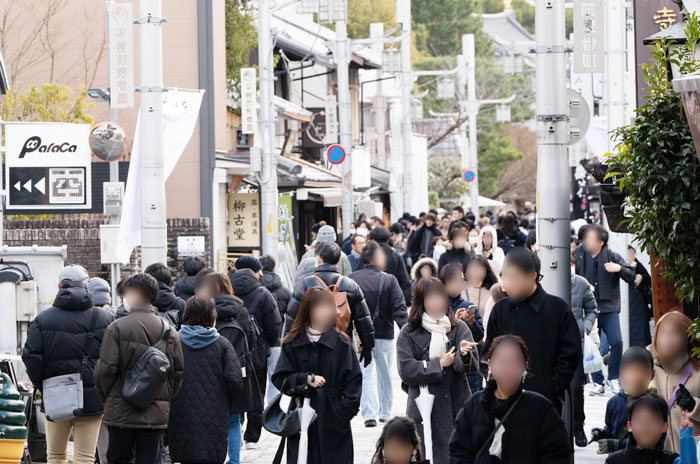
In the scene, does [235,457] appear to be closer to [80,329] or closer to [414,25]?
[80,329]

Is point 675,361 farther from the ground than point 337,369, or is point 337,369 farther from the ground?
point 675,361

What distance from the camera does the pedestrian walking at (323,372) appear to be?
26.3 ft

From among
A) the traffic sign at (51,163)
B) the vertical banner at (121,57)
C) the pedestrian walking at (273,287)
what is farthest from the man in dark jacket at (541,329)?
the vertical banner at (121,57)

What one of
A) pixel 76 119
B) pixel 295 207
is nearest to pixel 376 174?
pixel 295 207

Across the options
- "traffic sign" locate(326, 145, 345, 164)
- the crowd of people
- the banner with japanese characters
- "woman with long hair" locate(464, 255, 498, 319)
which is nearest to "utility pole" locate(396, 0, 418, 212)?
"traffic sign" locate(326, 145, 345, 164)

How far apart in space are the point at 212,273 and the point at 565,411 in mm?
3691

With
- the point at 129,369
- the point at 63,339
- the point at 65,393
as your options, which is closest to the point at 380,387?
the point at 65,393

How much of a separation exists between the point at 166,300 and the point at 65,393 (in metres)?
1.40

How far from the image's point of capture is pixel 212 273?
9.95 meters

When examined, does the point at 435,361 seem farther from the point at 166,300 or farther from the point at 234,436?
the point at 166,300

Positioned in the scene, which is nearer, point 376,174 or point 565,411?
point 565,411

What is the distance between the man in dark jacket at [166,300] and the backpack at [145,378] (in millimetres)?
1706

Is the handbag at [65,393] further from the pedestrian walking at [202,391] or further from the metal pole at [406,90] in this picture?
the metal pole at [406,90]

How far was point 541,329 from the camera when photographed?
7.30 metres
